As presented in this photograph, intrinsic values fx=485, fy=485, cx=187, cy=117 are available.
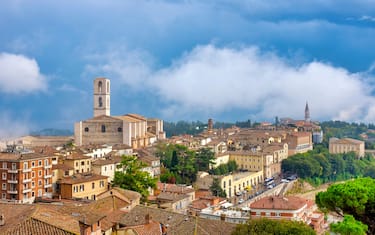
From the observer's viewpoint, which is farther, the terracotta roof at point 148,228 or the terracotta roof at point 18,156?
the terracotta roof at point 18,156

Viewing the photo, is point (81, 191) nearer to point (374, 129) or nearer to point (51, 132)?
point (51, 132)

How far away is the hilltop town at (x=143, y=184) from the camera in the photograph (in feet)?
56.4

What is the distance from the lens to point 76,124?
171 feet

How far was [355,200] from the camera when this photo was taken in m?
16.9

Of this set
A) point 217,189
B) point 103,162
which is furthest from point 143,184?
point 217,189

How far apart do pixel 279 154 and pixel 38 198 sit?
34.1m

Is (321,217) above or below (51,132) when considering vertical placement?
below

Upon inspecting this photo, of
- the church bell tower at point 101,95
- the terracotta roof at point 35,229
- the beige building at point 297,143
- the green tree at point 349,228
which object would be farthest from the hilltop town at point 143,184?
the green tree at point 349,228

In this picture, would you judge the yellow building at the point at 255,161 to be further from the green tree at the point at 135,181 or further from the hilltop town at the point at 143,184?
the green tree at the point at 135,181

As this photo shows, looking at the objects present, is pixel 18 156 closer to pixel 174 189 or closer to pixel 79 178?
pixel 79 178

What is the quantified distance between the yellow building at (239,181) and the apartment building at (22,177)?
15.7 metres

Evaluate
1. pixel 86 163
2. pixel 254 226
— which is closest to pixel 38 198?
pixel 86 163

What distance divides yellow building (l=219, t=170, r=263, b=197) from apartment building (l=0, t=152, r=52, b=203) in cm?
1572

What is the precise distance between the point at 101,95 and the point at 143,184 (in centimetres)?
3637
